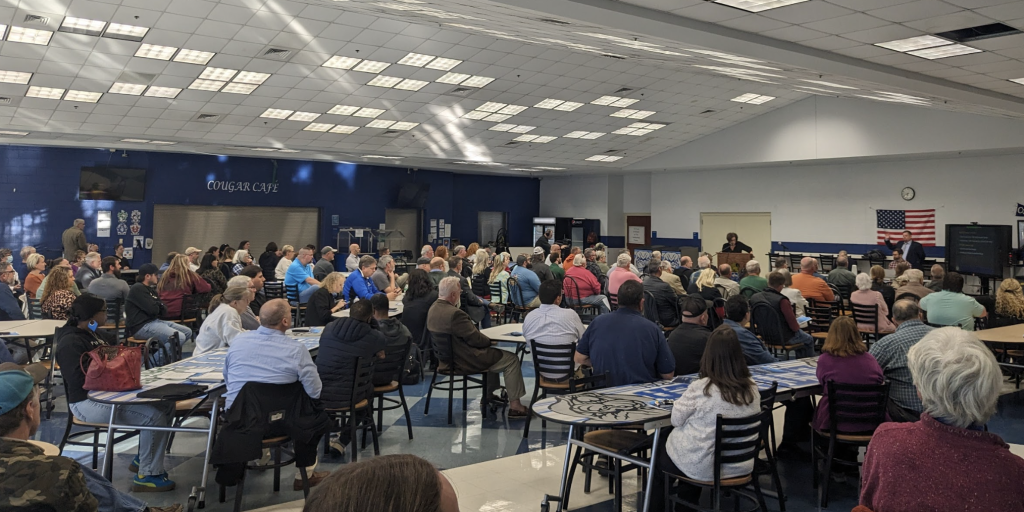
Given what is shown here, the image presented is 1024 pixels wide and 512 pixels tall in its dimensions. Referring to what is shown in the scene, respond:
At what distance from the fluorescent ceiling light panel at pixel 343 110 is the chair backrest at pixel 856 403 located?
1009 cm

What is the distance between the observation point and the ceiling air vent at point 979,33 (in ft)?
18.7

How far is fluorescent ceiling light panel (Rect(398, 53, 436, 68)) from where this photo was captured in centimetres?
1012

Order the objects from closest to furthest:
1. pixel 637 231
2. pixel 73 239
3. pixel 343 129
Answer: pixel 343 129 → pixel 73 239 → pixel 637 231

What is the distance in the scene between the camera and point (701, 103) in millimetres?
14641

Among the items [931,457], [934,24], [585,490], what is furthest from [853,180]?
[931,457]

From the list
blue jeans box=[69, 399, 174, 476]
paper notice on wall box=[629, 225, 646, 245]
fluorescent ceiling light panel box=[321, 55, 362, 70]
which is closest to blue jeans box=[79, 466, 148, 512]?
blue jeans box=[69, 399, 174, 476]

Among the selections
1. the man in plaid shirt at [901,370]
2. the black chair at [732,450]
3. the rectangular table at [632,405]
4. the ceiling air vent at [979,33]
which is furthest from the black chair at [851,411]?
the ceiling air vent at [979,33]

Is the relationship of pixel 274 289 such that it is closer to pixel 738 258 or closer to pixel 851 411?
pixel 851 411

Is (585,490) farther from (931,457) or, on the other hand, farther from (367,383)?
(931,457)

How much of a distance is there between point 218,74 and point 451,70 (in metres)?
3.37

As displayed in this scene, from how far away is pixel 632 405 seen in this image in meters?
3.87

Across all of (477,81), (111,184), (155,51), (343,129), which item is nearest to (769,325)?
(477,81)

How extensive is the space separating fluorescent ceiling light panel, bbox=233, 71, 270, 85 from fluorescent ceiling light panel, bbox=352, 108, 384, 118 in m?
2.37

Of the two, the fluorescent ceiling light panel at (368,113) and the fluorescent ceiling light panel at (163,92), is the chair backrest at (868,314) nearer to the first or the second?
the fluorescent ceiling light panel at (368,113)
